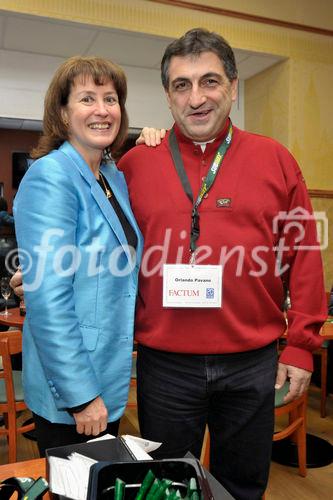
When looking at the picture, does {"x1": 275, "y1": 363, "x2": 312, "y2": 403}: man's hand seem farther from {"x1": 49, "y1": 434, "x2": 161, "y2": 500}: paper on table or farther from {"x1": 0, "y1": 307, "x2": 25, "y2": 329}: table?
{"x1": 0, "y1": 307, "x2": 25, "y2": 329}: table

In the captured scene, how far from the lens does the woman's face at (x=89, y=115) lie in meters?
1.40

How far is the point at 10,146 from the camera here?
27.2ft

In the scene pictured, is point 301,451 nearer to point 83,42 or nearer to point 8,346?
point 8,346

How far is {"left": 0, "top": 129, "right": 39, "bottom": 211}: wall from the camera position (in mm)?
8281

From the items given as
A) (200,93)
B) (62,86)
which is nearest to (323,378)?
(200,93)

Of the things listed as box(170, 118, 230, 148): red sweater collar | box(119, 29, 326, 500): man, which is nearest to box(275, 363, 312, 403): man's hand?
box(119, 29, 326, 500): man

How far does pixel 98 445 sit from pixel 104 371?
52cm

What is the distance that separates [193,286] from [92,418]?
47 cm

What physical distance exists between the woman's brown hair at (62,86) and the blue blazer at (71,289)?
0.19ft

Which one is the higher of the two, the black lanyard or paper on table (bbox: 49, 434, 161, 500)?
the black lanyard

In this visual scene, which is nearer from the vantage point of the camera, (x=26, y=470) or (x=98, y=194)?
(x=26, y=470)

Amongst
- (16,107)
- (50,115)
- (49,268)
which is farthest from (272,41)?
(49,268)

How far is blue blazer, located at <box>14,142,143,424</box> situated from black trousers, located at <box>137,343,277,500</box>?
16cm

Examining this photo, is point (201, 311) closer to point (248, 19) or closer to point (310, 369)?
point (310, 369)
